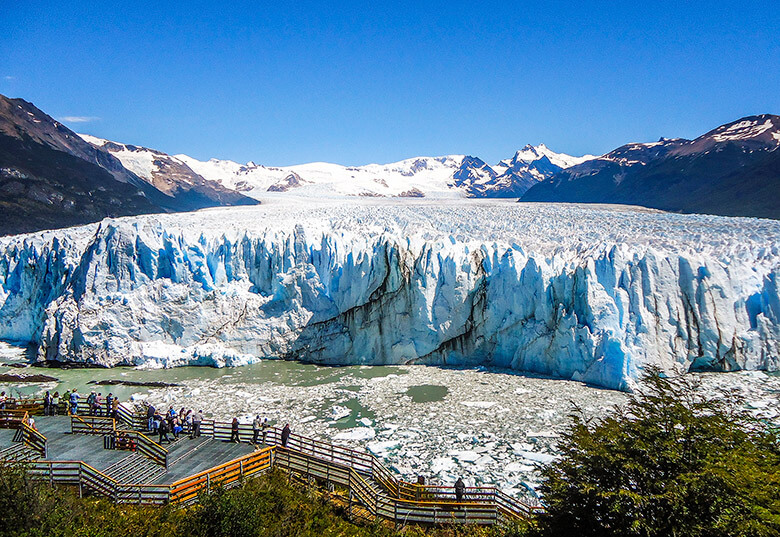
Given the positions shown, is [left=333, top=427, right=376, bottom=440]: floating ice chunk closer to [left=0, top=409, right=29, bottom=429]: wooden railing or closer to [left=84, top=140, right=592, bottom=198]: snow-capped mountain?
[left=0, top=409, right=29, bottom=429]: wooden railing

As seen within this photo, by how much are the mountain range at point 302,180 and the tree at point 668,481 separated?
44.4m

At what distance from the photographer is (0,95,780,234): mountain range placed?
49500mm

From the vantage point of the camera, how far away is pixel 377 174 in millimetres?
108125

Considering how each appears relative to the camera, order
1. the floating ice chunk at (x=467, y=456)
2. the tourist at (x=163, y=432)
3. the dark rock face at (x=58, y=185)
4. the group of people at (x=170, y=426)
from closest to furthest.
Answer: the tourist at (x=163, y=432)
the group of people at (x=170, y=426)
the floating ice chunk at (x=467, y=456)
the dark rock face at (x=58, y=185)

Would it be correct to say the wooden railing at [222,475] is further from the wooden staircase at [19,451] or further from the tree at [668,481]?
the tree at [668,481]

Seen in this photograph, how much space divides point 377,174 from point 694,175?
64.4m

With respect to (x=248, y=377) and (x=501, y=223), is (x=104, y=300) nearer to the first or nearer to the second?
(x=248, y=377)

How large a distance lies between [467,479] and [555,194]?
66.0 metres

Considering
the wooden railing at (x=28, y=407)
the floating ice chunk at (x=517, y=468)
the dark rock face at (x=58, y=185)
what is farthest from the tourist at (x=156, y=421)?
the dark rock face at (x=58, y=185)

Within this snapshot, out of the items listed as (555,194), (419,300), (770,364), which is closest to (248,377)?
(419,300)

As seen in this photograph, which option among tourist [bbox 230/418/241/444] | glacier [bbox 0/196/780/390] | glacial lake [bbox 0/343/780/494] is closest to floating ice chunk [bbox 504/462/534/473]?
glacial lake [bbox 0/343/780/494]

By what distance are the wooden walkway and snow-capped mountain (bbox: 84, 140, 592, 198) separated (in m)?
65.1

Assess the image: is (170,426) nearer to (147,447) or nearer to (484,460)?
(147,447)

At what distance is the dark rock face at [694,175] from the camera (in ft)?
154
